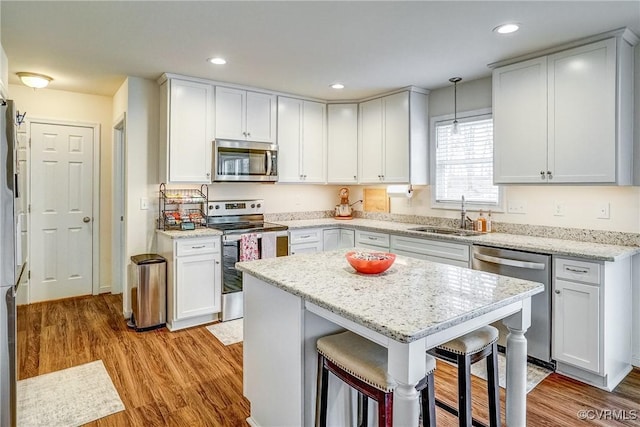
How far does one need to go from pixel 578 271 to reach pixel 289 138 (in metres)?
3.19

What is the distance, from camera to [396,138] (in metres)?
4.39

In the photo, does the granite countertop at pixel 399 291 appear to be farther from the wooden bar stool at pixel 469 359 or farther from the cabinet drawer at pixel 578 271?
the cabinet drawer at pixel 578 271

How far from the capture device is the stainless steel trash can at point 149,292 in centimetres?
361

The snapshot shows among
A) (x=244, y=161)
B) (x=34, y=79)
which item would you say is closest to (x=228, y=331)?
(x=244, y=161)

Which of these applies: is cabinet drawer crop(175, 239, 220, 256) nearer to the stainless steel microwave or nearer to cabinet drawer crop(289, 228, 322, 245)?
the stainless steel microwave

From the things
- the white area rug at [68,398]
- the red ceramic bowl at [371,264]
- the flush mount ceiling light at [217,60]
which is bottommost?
the white area rug at [68,398]

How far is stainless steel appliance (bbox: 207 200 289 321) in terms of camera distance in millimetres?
3875

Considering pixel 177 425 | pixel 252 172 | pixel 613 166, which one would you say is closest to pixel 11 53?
pixel 252 172

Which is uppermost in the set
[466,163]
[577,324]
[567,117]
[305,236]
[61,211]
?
[567,117]

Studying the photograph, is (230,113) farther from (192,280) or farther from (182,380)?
(182,380)

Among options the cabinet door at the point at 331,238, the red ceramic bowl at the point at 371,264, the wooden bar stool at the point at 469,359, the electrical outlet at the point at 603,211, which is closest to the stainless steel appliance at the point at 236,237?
the cabinet door at the point at 331,238

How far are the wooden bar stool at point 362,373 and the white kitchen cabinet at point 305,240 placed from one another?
2.60 metres

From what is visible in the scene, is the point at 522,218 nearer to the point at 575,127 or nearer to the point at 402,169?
the point at 575,127

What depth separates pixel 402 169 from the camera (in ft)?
14.2
